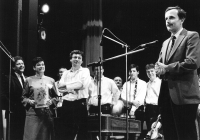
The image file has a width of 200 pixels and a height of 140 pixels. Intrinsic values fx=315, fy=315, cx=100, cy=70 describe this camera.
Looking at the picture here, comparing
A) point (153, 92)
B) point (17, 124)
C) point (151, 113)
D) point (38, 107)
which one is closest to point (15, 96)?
point (17, 124)

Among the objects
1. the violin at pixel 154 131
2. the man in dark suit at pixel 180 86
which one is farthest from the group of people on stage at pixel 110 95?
the violin at pixel 154 131

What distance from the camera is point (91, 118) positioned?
5828mm

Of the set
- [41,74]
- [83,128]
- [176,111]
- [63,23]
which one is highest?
[63,23]

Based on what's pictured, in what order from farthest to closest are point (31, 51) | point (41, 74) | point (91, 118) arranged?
point (31, 51), point (91, 118), point (41, 74)

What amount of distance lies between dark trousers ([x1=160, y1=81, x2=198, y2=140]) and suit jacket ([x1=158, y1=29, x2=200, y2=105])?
0.05 m

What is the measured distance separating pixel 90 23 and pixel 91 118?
377 cm

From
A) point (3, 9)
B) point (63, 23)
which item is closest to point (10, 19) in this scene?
point (3, 9)

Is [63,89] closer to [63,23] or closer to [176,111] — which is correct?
[176,111]

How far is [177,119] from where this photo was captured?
2975mm

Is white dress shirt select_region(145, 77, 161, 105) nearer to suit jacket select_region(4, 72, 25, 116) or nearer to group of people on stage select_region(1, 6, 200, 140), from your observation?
group of people on stage select_region(1, 6, 200, 140)

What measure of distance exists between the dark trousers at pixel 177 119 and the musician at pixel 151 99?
428 cm

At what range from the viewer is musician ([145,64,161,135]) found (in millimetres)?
7340

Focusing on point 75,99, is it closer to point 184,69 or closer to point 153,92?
point 184,69

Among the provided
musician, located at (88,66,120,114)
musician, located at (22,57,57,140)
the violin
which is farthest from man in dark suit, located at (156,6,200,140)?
the violin
